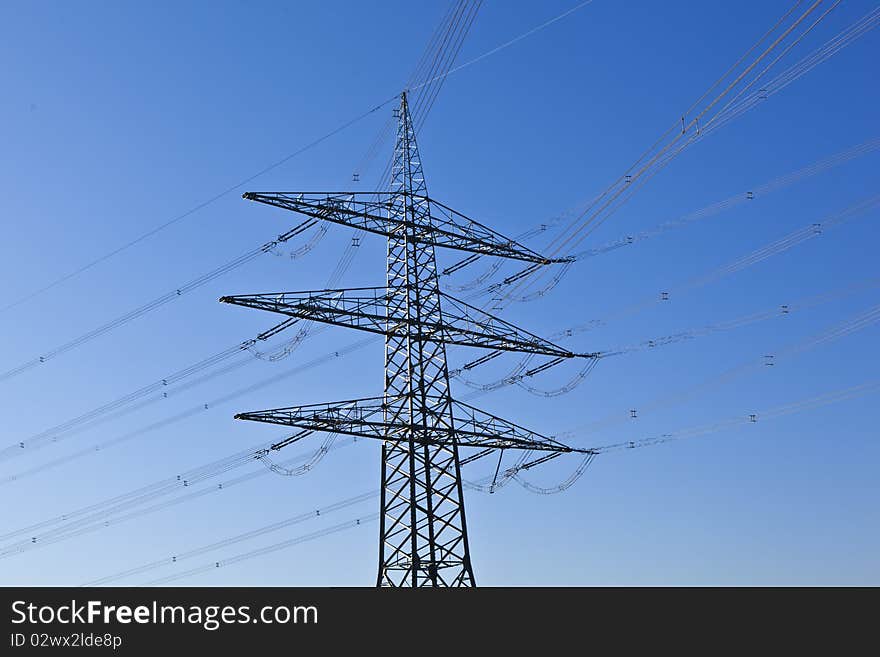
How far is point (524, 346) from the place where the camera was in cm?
3378

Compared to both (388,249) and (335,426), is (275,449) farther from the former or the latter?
(388,249)
